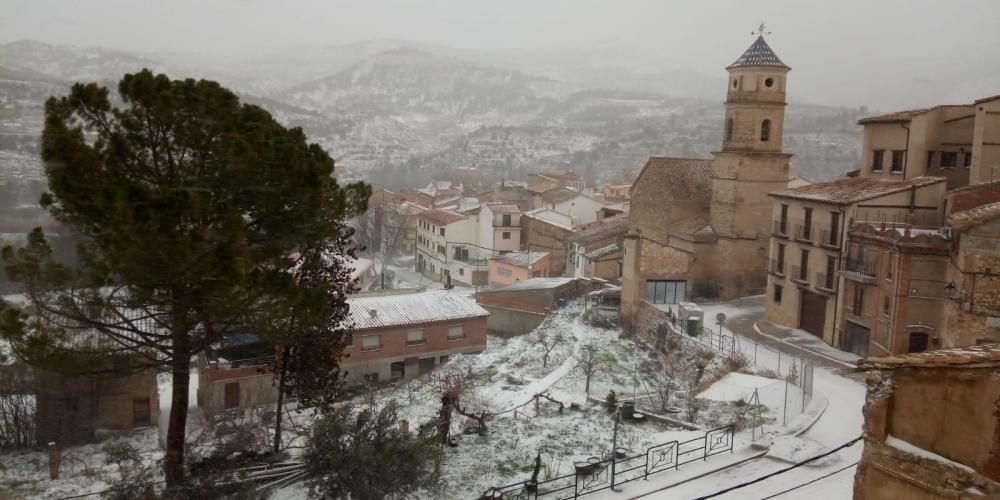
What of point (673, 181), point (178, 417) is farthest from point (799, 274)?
point (178, 417)

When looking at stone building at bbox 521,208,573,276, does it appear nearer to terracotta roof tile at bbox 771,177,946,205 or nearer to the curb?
the curb

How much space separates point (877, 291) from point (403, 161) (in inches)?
4850

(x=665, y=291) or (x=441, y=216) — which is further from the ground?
(x=441, y=216)

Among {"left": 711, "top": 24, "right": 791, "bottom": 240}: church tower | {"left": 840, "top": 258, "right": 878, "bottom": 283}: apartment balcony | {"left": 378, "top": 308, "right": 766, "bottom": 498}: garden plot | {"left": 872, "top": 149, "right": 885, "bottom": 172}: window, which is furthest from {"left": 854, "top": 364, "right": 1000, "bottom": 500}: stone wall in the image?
{"left": 711, "top": 24, "right": 791, "bottom": 240}: church tower

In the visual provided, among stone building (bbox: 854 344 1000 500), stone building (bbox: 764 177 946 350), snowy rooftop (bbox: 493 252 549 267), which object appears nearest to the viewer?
stone building (bbox: 854 344 1000 500)

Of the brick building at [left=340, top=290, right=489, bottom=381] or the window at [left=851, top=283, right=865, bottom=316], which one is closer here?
the window at [left=851, top=283, right=865, bottom=316]

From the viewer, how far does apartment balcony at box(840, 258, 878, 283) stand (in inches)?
891

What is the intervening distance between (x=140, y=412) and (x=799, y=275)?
22.4 meters

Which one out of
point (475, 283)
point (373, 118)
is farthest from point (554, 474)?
point (373, 118)

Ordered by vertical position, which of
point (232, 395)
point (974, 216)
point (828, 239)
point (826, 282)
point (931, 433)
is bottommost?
point (232, 395)

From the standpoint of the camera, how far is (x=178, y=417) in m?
12.1

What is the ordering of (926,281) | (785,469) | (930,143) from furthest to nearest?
(930,143)
(926,281)
(785,469)

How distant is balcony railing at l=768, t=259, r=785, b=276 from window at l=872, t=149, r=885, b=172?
5.18 m

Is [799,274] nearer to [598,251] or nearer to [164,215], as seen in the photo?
[598,251]
